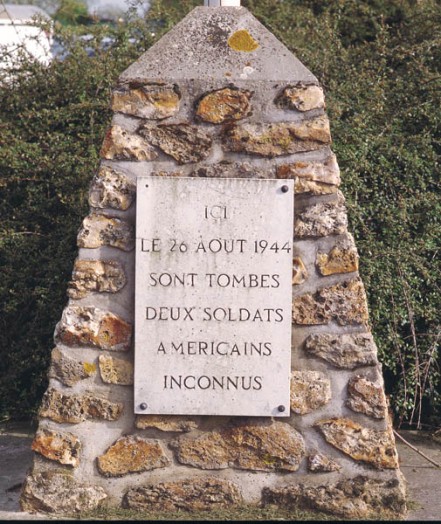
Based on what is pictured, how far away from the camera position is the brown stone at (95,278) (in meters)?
4.23

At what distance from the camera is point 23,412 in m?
6.07

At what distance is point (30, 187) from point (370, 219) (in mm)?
2242

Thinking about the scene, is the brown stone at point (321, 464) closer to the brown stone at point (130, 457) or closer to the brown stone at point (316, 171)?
the brown stone at point (130, 457)

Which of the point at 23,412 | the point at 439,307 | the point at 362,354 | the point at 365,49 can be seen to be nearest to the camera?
the point at 362,354

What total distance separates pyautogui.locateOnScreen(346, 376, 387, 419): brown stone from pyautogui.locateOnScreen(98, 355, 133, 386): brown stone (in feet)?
3.28

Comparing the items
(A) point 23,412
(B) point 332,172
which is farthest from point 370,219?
(A) point 23,412

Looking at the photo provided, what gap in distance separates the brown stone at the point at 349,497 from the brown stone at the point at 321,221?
1.12 metres

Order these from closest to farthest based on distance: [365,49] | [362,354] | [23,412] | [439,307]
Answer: [362,354]
[439,307]
[23,412]
[365,49]

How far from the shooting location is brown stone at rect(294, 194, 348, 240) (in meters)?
4.23

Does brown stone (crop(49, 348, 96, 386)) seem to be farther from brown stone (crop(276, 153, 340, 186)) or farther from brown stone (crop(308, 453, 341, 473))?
brown stone (crop(276, 153, 340, 186))

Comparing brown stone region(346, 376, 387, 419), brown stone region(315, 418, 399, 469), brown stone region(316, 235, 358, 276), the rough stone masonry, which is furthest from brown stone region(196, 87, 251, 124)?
brown stone region(315, 418, 399, 469)

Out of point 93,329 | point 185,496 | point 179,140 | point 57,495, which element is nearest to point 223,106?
point 179,140

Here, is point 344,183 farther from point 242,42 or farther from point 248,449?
point 248,449

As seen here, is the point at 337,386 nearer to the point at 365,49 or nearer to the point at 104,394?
the point at 104,394
